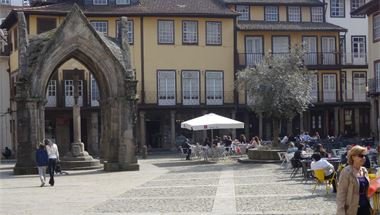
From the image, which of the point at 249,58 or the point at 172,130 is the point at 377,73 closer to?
the point at 249,58

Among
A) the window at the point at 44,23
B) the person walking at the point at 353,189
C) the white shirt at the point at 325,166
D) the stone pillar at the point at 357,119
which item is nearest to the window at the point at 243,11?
the stone pillar at the point at 357,119

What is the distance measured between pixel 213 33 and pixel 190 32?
5.55 ft

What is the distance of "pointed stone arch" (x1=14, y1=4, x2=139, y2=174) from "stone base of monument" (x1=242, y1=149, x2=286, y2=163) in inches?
242

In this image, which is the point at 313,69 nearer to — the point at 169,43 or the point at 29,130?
the point at 169,43

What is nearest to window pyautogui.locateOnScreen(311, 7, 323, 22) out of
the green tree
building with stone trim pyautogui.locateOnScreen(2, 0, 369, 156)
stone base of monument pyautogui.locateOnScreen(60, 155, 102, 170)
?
building with stone trim pyautogui.locateOnScreen(2, 0, 369, 156)

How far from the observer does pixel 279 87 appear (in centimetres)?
3284

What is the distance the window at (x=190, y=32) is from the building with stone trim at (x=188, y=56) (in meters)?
0.07

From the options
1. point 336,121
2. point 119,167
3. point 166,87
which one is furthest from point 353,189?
point 336,121

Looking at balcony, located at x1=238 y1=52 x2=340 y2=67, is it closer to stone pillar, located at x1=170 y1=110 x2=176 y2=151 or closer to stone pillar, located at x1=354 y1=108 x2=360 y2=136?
stone pillar, located at x1=354 y1=108 x2=360 y2=136

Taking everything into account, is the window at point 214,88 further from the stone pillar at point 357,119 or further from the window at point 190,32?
the stone pillar at point 357,119

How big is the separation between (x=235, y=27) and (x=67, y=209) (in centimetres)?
3634

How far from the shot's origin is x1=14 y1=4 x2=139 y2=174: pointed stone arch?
28609 millimetres

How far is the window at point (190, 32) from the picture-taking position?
49719mm

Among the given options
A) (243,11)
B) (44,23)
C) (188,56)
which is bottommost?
(188,56)
